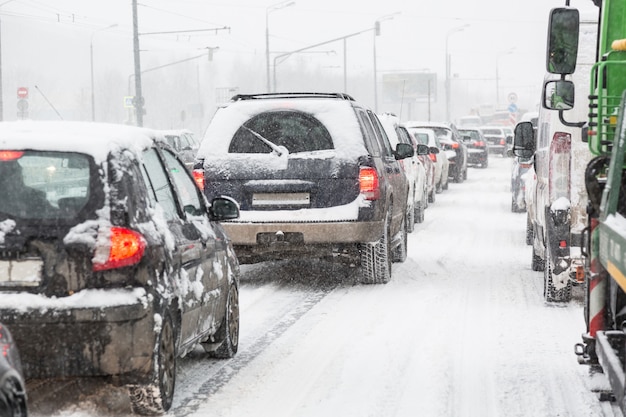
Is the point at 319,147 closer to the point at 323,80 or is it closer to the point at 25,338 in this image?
the point at 25,338

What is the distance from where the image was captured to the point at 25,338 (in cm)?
576

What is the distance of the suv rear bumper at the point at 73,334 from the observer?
18.9ft

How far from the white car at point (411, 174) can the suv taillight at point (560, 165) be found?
7.39m

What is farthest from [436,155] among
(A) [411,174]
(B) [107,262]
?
(B) [107,262]

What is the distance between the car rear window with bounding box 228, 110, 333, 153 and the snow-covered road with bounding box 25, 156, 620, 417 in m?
1.38

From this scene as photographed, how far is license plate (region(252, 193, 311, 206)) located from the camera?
36.9 ft

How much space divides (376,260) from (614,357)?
6391mm

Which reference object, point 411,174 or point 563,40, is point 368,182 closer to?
point 563,40

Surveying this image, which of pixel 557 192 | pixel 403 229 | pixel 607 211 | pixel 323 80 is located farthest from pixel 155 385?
pixel 323 80

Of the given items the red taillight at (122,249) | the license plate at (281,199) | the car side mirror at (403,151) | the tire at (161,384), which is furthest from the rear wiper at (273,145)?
the red taillight at (122,249)

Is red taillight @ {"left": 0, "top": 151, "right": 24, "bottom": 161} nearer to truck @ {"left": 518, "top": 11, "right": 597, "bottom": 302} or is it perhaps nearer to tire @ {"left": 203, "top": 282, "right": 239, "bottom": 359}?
tire @ {"left": 203, "top": 282, "right": 239, "bottom": 359}

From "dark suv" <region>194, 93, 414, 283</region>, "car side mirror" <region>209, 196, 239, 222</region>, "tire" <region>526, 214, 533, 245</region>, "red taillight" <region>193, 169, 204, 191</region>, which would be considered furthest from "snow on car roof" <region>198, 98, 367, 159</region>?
"tire" <region>526, 214, 533, 245</region>

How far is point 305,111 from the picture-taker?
11391 mm

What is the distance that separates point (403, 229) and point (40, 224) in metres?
8.63
